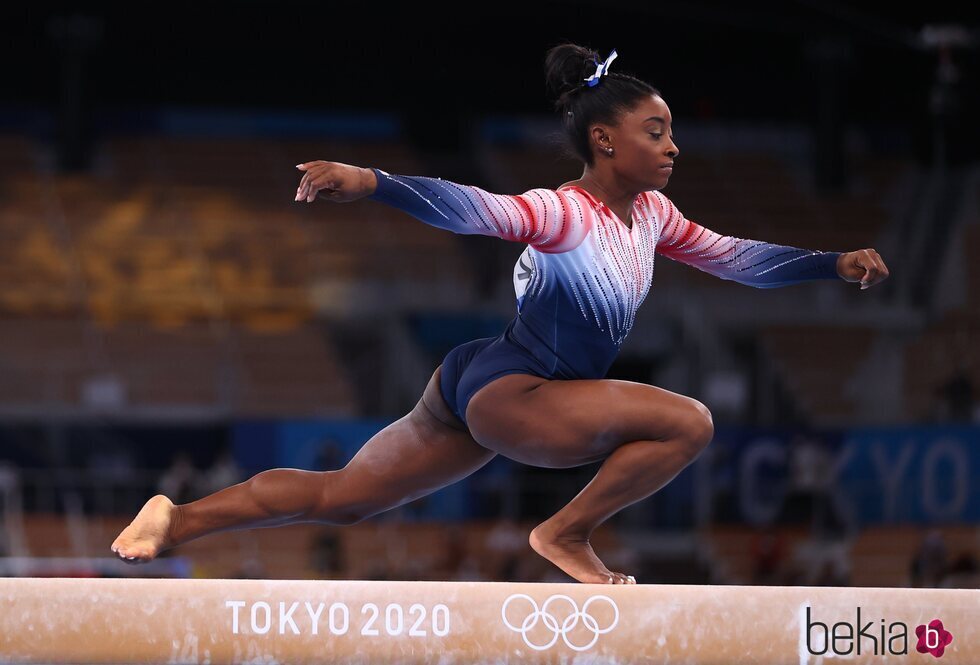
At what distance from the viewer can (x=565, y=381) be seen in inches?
134

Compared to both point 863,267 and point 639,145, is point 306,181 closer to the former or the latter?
point 639,145

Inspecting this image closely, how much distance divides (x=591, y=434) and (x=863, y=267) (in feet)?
2.89

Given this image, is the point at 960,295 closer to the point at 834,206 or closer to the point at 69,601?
the point at 834,206

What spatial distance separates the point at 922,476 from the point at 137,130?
10.0 meters

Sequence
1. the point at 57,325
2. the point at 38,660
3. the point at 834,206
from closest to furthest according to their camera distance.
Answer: the point at 38,660, the point at 57,325, the point at 834,206

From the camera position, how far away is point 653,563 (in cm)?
→ 1184

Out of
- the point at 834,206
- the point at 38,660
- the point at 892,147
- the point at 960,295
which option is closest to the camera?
the point at 38,660

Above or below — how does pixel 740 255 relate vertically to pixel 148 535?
above

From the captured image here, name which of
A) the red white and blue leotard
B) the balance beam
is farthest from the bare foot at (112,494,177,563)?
the red white and blue leotard

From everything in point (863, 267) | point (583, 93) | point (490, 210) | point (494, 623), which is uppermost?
point (583, 93)

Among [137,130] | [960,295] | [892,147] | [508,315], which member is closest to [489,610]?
[508,315]

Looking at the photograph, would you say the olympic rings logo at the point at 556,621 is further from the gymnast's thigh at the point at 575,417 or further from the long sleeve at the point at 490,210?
the long sleeve at the point at 490,210

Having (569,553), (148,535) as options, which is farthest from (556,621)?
(148,535)

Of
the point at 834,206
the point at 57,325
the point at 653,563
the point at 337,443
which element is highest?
the point at 834,206
